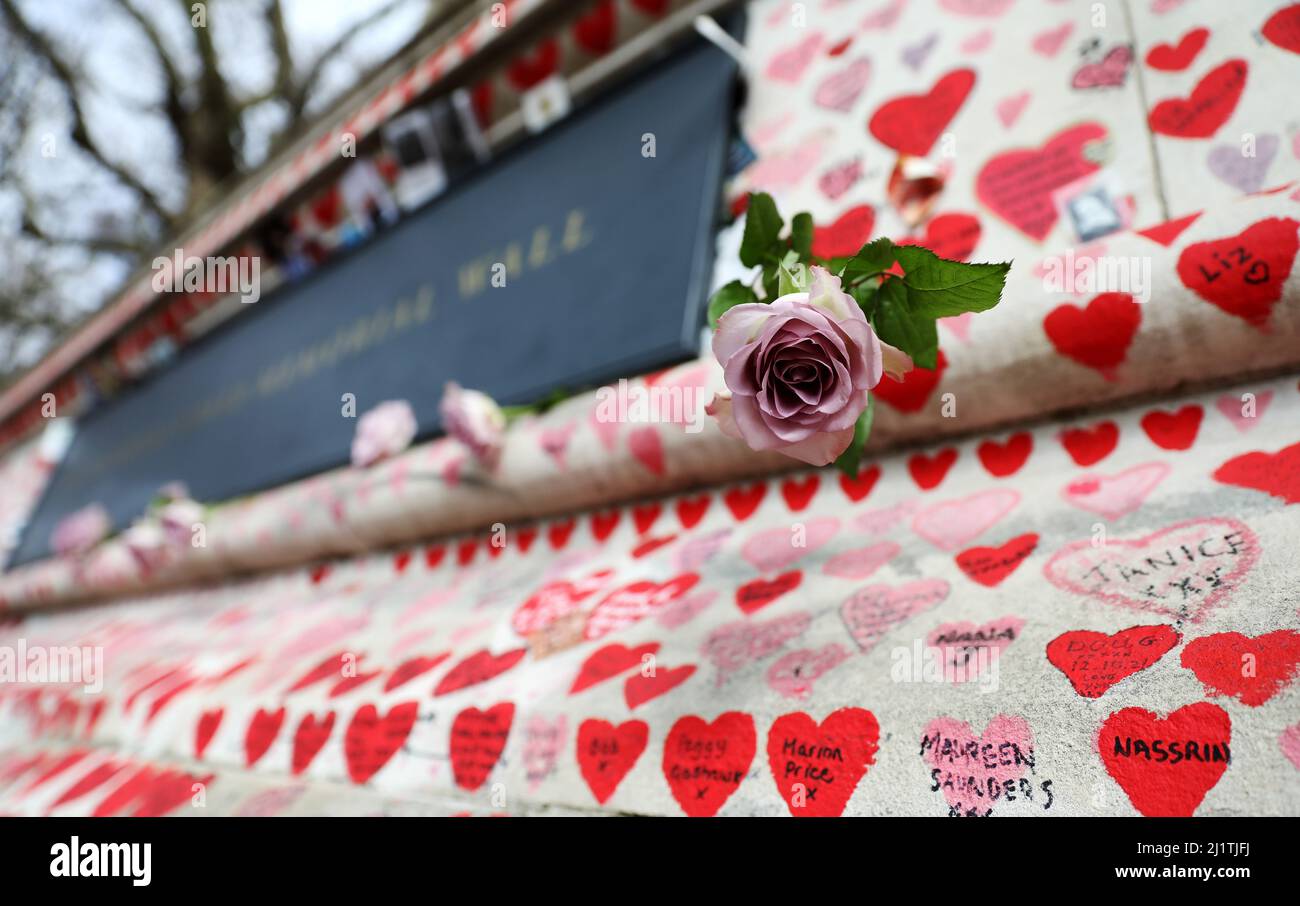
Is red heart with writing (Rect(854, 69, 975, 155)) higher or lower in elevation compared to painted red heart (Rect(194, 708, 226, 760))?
higher

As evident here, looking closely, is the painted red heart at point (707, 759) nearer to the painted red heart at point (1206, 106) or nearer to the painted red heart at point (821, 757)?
the painted red heart at point (821, 757)

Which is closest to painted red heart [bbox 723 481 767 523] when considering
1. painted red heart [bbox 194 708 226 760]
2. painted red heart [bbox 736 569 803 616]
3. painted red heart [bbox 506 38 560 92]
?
painted red heart [bbox 736 569 803 616]

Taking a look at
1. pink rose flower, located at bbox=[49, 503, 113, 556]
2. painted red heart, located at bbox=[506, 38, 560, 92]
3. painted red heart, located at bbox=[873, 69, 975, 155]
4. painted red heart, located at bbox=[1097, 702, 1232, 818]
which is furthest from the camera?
pink rose flower, located at bbox=[49, 503, 113, 556]

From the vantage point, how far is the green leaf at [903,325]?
1.69 feet

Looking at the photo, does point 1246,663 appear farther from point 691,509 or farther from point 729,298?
point 691,509

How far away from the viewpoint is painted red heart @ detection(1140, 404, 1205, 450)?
0.68 m

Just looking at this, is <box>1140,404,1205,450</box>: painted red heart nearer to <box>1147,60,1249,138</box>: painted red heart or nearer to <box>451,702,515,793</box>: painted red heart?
<box>1147,60,1249,138</box>: painted red heart

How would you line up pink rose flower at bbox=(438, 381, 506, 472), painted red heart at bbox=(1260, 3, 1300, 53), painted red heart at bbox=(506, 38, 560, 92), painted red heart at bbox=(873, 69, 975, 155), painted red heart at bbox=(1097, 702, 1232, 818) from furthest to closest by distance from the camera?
painted red heart at bbox=(506, 38, 560, 92) < pink rose flower at bbox=(438, 381, 506, 472) < painted red heart at bbox=(873, 69, 975, 155) < painted red heart at bbox=(1260, 3, 1300, 53) < painted red heart at bbox=(1097, 702, 1232, 818)

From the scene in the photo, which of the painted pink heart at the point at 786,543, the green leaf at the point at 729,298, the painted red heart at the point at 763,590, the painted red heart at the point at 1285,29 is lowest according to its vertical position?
the painted red heart at the point at 763,590

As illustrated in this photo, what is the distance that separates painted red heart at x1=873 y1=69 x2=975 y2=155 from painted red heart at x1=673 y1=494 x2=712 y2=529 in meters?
0.60

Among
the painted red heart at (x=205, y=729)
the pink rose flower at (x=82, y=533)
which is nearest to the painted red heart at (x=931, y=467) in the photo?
the painted red heart at (x=205, y=729)

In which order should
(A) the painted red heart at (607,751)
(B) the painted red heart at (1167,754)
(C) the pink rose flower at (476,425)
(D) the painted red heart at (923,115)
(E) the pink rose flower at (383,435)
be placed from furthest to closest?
1. (E) the pink rose flower at (383,435)
2. (C) the pink rose flower at (476,425)
3. (D) the painted red heart at (923,115)
4. (A) the painted red heart at (607,751)
5. (B) the painted red heart at (1167,754)

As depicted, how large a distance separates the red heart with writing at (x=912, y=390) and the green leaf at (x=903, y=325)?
0.91ft
